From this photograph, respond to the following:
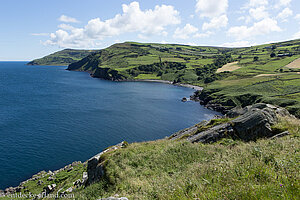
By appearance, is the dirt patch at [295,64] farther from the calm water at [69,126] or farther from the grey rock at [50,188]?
the grey rock at [50,188]

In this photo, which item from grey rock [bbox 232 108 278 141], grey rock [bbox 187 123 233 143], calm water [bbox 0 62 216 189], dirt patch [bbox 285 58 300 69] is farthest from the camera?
dirt patch [bbox 285 58 300 69]

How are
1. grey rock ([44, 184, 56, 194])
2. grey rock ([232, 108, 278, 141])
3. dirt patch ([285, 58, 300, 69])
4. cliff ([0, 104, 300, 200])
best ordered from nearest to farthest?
cliff ([0, 104, 300, 200]) < grey rock ([232, 108, 278, 141]) < grey rock ([44, 184, 56, 194]) < dirt patch ([285, 58, 300, 69])

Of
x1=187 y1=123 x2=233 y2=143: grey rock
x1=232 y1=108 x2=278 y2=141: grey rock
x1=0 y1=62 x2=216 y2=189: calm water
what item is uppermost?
x1=232 y1=108 x2=278 y2=141: grey rock

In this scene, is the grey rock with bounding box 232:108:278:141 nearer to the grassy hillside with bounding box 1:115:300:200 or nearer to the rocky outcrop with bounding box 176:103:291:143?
the rocky outcrop with bounding box 176:103:291:143

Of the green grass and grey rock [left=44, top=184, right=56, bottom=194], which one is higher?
the green grass

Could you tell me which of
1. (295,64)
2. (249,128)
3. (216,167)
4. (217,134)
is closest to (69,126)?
(217,134)

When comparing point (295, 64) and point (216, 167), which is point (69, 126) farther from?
point (295, 64)

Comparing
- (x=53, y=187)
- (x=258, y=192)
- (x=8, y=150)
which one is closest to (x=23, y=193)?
(x=53, y=187)

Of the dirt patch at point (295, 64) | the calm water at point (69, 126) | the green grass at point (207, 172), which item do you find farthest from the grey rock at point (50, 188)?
the dirt patch at point (295, 64)

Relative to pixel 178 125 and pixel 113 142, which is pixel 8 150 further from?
pixel 178 125

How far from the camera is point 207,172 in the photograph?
962 cm

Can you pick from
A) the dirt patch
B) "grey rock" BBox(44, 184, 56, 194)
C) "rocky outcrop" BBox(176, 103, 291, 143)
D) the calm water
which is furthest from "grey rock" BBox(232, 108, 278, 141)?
the dirt patch

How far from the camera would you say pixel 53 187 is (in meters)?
32.8

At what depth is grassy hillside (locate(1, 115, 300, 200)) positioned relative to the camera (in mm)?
6398
